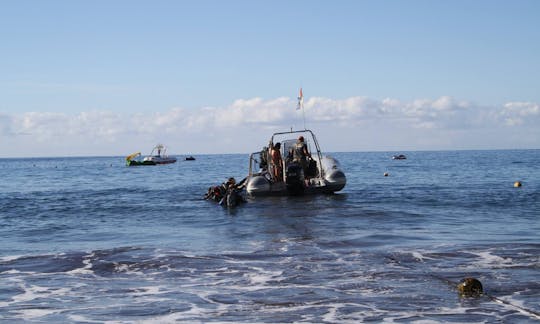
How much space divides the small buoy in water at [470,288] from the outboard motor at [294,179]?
15.6 meters

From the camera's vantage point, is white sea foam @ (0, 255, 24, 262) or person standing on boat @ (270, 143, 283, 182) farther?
person standing on boat @ (270, 143, 283, 182)

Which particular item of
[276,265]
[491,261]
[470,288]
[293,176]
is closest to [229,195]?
[293,176]

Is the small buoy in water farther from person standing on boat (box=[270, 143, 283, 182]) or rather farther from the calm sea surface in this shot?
Answer: person standing on boat (box=[270, 143, 283, 182])

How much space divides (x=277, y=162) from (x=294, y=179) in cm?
167

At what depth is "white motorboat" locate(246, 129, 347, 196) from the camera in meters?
25.3

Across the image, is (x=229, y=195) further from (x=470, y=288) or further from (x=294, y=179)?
(x=470, y=288)

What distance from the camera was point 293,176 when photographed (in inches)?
985

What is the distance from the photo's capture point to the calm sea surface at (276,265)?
8.91 metres

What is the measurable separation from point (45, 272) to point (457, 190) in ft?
83.9

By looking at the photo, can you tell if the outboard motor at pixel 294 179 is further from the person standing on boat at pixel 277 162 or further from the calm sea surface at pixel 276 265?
the calm sea surface at pixel 276 265

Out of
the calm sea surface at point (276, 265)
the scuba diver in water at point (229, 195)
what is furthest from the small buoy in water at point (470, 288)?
the scuba diver in water at point (229, 195)

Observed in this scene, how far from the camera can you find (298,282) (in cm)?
1062

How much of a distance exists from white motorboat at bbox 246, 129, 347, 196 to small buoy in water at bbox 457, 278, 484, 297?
15.6 m

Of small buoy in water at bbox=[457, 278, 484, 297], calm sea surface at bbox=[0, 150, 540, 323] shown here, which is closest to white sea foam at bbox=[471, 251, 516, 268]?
calm sea surface at bbox=[0, 150, 540, 323]
